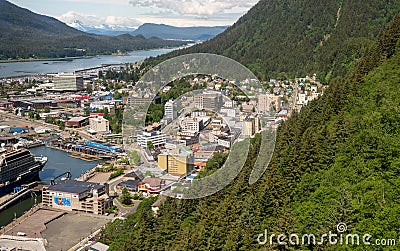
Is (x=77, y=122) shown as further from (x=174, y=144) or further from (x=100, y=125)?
(x=174, y=144)

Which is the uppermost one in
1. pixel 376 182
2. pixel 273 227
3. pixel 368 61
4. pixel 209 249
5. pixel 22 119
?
pixel 368 61

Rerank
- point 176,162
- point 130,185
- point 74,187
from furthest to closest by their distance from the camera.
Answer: point 130,185 < point 74,187 < point 176,162

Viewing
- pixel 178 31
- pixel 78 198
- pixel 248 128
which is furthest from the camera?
pixel 178 31

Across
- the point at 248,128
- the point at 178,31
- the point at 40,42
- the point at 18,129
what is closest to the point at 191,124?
the point at 248,128

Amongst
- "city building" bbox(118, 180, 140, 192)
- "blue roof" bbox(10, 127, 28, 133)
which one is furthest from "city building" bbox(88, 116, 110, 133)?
"city building" bbox(118, 180, 140, 192)

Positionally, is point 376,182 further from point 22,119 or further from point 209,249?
point 22,119

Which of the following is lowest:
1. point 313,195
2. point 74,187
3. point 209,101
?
point 74,187

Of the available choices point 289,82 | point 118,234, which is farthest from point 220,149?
point 289,82
